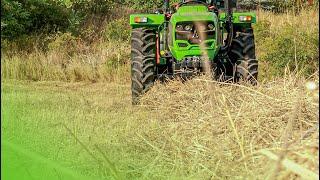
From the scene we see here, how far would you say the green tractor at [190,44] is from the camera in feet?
21.5

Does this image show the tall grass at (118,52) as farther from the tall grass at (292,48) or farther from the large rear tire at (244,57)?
the large rear tire at (244,57)

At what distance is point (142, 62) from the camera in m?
7.11

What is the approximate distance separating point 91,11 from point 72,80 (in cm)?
A: 557

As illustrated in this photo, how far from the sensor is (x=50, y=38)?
40.1ft

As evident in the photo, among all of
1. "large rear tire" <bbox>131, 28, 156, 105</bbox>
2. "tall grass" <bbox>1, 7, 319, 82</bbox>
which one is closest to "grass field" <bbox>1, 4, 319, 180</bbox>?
"large rear tire" <bbox>131, 28, 156, 105</bbox>

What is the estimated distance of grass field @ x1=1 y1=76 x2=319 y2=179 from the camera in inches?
101

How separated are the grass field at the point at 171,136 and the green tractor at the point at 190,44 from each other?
61 centimetres

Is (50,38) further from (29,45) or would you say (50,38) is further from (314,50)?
(314,50)

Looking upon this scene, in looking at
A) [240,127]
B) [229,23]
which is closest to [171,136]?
[240,127]

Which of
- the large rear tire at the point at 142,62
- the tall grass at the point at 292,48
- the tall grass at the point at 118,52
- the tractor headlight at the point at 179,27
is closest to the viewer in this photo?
the tractor headlight at the point at 179,27

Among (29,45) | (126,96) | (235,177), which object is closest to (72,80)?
(29,45)

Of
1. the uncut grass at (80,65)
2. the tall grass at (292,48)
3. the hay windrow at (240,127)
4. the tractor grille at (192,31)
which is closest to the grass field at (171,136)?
the hay windrow at (240,127)

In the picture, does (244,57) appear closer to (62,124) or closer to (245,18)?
(245,18)

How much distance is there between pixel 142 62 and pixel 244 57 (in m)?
1.20
